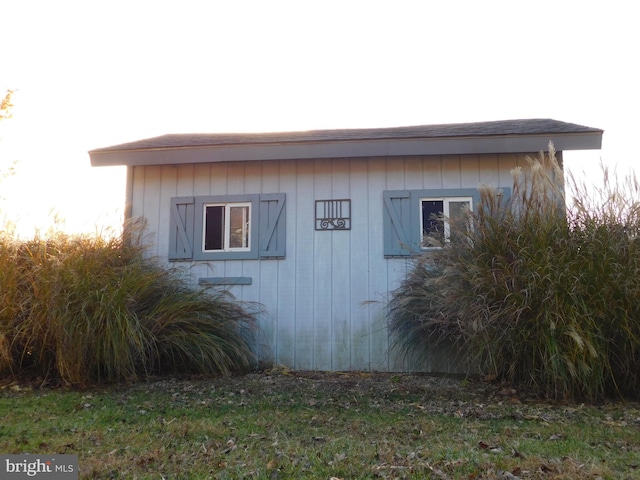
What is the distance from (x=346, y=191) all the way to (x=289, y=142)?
1.04m

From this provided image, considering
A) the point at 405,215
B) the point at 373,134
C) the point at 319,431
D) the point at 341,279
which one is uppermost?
the point at 373,134

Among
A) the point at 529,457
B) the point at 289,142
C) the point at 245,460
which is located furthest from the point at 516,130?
the point at 245,460

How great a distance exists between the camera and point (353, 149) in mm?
7973

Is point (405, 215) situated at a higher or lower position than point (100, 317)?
higher

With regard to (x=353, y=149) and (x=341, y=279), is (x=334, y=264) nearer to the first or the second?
(x=341, y=279)

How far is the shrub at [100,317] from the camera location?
20.0 ft

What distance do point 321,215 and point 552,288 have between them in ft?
12.0

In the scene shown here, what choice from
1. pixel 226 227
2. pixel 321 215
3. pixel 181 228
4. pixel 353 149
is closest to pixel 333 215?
pixel 321 215

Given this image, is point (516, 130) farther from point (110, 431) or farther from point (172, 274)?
point (110, 431)

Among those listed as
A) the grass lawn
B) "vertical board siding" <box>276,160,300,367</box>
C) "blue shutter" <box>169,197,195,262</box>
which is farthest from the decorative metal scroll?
the grass lawn

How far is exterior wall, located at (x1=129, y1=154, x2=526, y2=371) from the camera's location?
8016 mm

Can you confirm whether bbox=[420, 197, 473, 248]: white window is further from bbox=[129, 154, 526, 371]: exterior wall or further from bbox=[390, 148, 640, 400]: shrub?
bbox=[390, 148, 640, 400]: shrub

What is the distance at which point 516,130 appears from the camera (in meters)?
7.83

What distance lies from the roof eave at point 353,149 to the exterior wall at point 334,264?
1.16 ft
